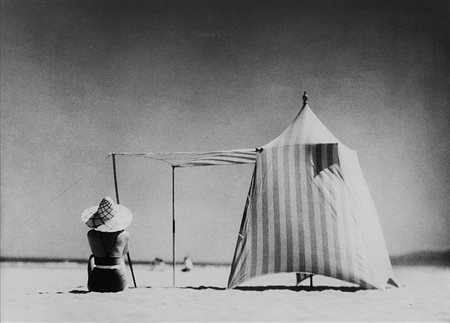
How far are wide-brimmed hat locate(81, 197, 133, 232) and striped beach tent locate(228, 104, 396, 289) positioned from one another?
1.35 metres

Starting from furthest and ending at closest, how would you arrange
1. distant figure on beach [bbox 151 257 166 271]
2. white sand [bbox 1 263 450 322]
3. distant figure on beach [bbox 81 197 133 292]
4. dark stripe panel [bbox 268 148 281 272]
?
distant figure on beach [bbox 151 257 166 271], dark stripe panel [bbox 268 148 281 272], distant figure on beach [bbox 81 197 133 292], white sand [bbox 1 263 450 322]

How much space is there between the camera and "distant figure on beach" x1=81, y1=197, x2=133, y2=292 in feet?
15.6

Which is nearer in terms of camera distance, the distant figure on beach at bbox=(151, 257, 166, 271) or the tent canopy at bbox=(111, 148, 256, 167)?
the tent canopy at bbox=(111, 148, 256, 167)

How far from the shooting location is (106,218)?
483 cm

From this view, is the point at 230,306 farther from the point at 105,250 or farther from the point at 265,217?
the point at 105,250

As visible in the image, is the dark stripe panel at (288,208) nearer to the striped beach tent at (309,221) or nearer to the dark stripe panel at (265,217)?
the striped beach tent at (309,221)

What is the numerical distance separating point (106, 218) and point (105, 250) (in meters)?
0.34

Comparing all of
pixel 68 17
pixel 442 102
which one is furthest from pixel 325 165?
pixel 68 17

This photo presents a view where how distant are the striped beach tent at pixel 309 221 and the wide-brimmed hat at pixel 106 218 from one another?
1.35m

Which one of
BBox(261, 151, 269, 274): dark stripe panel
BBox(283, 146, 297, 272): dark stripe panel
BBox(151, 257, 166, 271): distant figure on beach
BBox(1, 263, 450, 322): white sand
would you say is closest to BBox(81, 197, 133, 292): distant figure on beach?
BBox(1, 263, 450, 322): white sand

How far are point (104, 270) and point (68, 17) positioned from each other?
9.98 feet

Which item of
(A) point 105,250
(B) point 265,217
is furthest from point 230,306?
(A) point 105,250

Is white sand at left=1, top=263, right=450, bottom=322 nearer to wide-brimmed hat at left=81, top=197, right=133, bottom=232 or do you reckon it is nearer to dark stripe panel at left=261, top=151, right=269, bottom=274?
dark stripe panel at left=261, top=151, right=269, bottom=274

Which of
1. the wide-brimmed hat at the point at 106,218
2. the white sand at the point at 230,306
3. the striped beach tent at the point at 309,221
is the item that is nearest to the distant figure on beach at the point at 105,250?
the wide-brimmed hat at the point at 106,218
